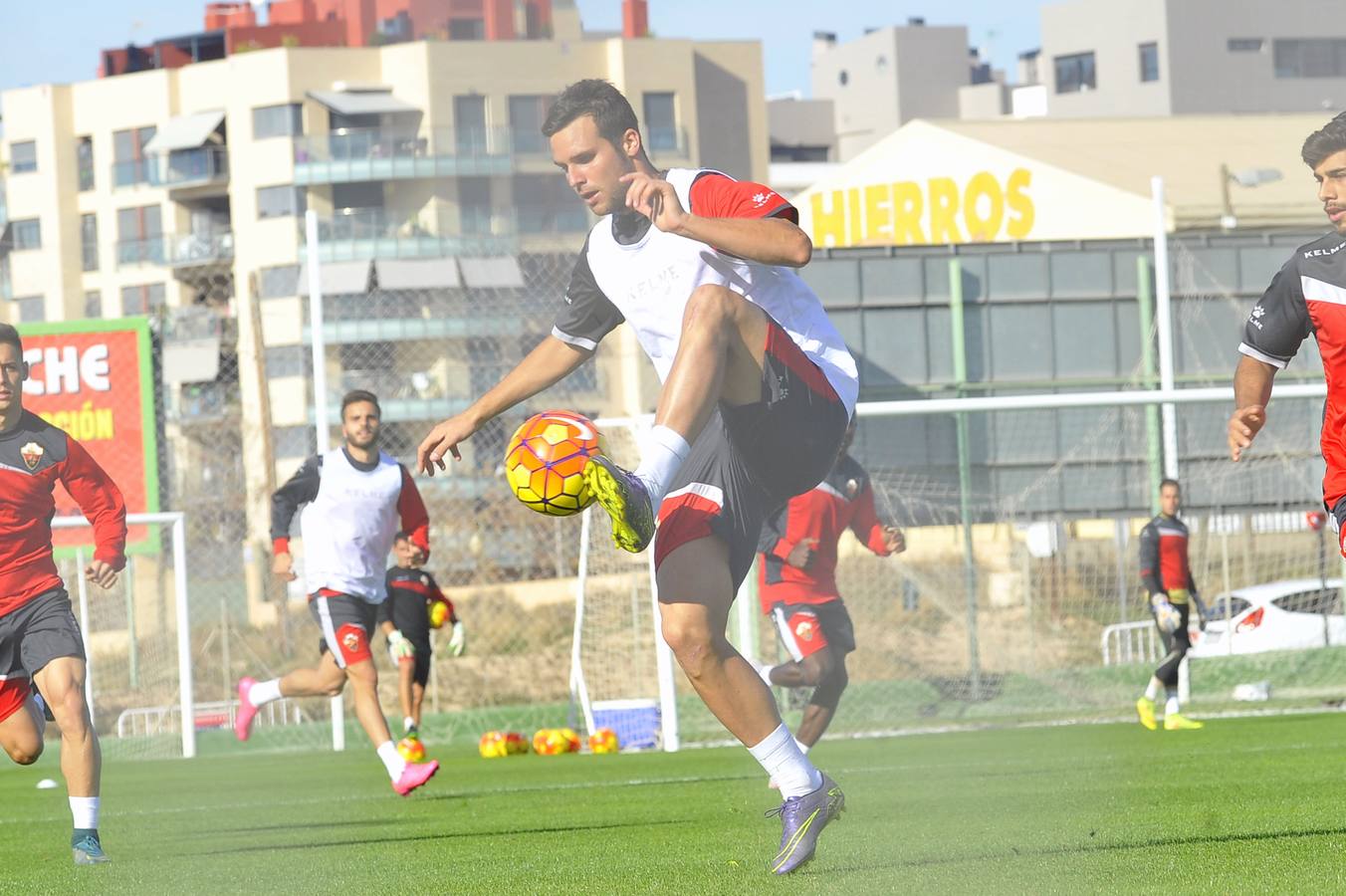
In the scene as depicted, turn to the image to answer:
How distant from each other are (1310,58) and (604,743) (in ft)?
192

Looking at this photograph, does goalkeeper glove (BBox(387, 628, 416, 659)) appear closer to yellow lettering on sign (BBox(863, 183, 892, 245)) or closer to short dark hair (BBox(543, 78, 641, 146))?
short dark hair (BBox(543, 78, 641, 146))

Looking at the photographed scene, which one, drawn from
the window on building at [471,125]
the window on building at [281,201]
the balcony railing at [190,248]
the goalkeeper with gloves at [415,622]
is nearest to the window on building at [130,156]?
the balcony railing at [190,248]

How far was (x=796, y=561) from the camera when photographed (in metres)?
10.4

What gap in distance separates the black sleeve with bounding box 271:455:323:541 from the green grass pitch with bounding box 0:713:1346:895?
4.84ft

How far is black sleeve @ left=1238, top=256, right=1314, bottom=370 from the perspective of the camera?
19.6ft

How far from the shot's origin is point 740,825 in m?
7.68

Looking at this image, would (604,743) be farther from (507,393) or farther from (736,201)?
(736,201)

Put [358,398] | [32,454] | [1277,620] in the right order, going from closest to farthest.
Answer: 1. [32,454]
2. [358,398]
3. [1277,620]

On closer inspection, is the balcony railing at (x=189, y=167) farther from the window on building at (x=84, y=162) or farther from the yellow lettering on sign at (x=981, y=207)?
the yellow lettering on sign at (x=981, y=207)

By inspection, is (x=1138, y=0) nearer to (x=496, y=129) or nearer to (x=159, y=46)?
(x=496, y=129)

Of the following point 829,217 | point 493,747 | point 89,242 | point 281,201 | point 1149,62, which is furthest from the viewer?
point 1149,62

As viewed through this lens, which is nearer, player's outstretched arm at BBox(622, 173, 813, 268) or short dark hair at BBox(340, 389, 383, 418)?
player's outstretched arm at BBox(622, 173, 813, 268)

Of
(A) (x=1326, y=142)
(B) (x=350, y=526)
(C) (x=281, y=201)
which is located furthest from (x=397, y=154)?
(A) (x=1326, y=142)

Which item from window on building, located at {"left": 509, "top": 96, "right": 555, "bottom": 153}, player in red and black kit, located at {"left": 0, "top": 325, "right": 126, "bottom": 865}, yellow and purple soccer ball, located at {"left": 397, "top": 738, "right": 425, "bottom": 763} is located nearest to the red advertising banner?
yellow and purple soccer ball, located at {"left": 397, "top": 738, "right": 425, "bottom": 763}
